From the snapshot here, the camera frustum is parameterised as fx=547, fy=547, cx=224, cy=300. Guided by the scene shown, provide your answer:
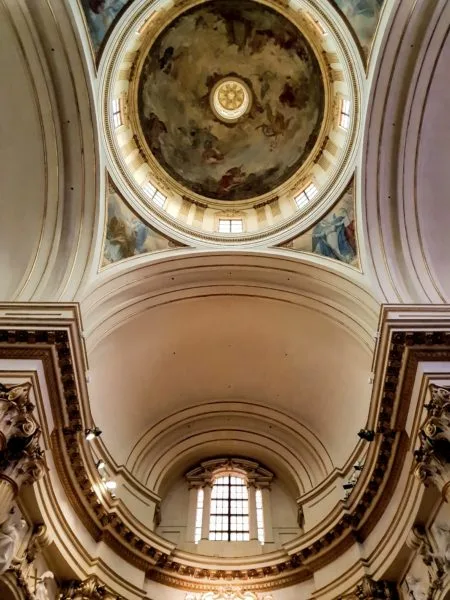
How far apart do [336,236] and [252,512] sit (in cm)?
786

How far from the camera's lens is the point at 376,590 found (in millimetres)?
10336

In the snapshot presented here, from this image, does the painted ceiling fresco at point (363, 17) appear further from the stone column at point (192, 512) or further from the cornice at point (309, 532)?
the stone column at point (192, 512)

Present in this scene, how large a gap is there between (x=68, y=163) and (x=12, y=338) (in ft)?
17.0

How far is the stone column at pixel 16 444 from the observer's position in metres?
8.02

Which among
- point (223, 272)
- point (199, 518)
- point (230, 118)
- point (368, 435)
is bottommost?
point (368, 435)

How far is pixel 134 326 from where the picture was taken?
13.8 metres

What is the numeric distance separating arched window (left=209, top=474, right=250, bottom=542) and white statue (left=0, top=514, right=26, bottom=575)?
7.13m

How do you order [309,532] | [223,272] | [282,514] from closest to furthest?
[309,532], [223,272], [282,514]

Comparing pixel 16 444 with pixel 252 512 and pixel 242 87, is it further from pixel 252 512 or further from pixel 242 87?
pixel 242 87

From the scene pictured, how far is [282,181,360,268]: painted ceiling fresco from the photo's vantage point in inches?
520

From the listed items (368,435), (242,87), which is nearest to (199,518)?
(368,435)

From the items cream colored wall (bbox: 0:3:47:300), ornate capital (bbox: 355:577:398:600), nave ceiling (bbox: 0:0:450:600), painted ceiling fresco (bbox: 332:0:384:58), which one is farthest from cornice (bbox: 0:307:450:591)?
painted ceiling fresco (bbox: 332:0:384:58)

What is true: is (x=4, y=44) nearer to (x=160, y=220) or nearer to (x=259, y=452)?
(x=160, y=220)

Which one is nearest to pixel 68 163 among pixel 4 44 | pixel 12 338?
pixel 4 44
